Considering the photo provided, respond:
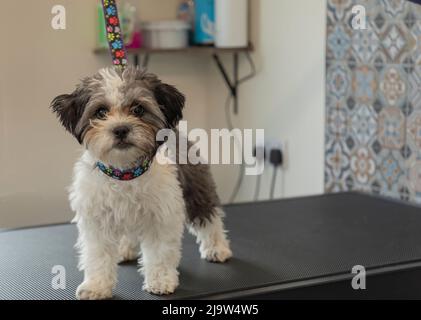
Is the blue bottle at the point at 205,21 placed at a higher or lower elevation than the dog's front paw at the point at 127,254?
higher

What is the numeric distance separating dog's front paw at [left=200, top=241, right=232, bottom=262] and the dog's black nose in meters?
0.41

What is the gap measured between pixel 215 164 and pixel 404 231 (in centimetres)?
60

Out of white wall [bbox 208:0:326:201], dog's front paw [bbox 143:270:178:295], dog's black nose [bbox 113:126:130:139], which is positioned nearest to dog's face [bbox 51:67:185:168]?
dog's black nose [bbox 113:126:130:139]

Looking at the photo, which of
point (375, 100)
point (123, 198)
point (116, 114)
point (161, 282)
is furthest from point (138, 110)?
point (375, 100)

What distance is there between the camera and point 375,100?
1.94 m

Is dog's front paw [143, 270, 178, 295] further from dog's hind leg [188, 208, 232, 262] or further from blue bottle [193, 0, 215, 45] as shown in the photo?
blue bottle [193, 0, 215, 45]

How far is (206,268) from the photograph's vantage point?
132cm

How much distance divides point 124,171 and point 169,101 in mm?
132

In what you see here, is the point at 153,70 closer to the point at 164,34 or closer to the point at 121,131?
the point at 164,34

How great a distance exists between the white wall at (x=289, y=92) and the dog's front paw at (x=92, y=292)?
2.90 feet

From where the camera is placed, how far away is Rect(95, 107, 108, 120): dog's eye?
41.9 inches

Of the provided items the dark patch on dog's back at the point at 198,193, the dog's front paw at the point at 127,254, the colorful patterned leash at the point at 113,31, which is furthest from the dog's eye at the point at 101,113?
the dog's front paw at the point at 127,254

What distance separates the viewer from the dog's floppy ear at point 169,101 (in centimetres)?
111

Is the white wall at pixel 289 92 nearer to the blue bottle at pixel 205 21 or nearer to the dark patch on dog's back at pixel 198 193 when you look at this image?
the blue bottle at pixel 205 21
